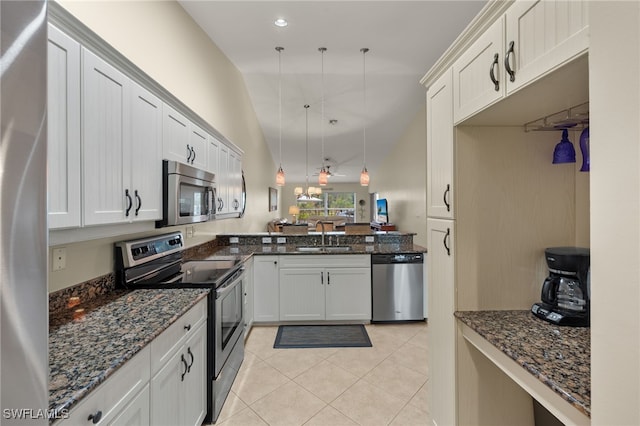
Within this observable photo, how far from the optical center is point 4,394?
17.2 inches

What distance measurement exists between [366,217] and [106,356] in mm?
11912

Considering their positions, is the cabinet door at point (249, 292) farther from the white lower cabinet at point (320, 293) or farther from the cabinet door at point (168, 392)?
the cabinet door at point (168, 392)

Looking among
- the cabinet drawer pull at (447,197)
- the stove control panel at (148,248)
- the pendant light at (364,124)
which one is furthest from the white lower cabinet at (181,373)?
the pendant light at (364,124)

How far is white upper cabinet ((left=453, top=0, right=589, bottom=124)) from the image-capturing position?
0.85 m

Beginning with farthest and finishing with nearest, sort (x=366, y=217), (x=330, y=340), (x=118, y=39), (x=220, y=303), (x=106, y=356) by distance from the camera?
(x=366, y=217) → (x=330, y=340) → (x=220, y=303) → (x=118, y=39) → (x=106, y=356)

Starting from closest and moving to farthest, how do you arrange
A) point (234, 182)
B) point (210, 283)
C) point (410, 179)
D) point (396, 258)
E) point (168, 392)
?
point (168, 392) → point (210, 283) → point (396, 258) → point (234, 182) → point (410, 179)

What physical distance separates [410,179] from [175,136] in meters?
4.97

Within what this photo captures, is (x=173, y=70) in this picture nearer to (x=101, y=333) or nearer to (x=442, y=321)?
(x=101, y=333)

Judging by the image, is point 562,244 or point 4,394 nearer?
point 4,394

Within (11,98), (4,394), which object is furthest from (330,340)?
(11,98)

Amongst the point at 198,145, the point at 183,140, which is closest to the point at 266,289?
the point at 198,145

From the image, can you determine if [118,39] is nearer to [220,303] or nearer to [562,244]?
[220,303]

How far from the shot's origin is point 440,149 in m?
1.64

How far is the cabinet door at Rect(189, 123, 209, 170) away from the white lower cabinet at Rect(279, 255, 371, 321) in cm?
148
